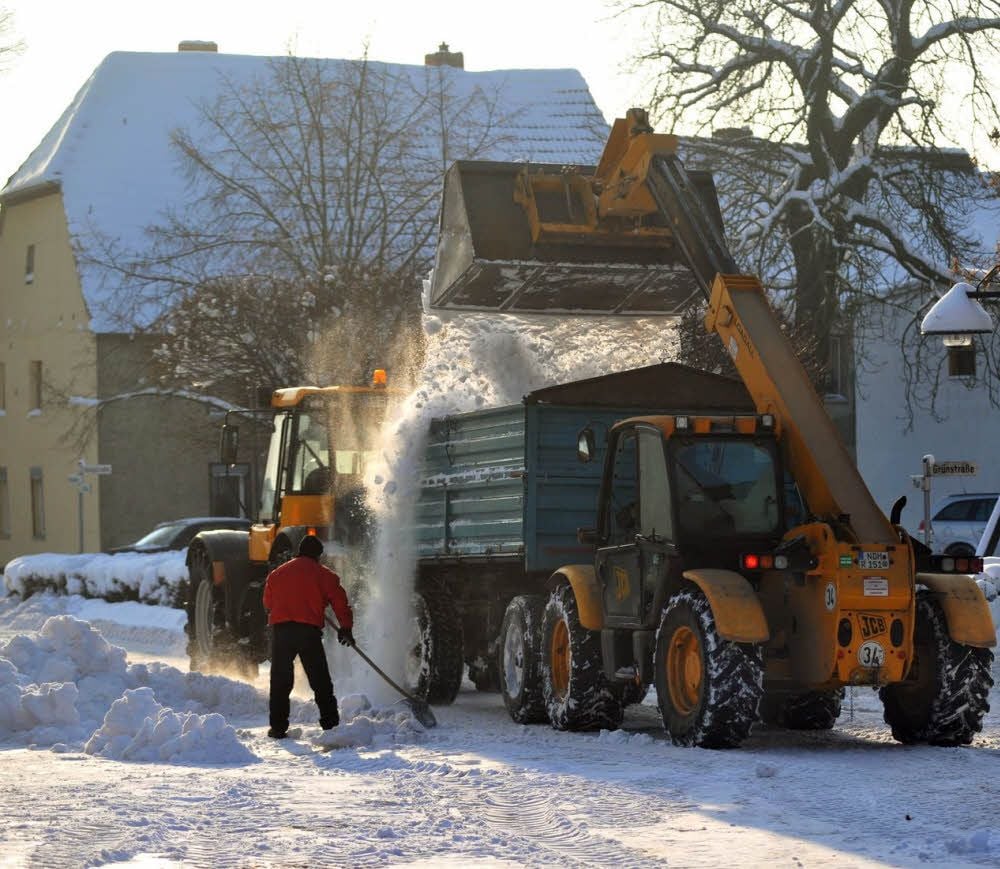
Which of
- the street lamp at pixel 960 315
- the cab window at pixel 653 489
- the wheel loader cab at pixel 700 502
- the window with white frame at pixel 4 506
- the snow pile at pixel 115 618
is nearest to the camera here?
the wheel loader cab at pixel 700 502

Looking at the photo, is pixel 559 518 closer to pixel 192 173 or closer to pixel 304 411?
pixel 304 411

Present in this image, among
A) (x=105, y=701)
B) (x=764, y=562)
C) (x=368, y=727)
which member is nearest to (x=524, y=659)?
(x=368, y=727)

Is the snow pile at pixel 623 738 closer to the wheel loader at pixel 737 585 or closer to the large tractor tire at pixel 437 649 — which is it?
the wheel loader at pixel 737 585

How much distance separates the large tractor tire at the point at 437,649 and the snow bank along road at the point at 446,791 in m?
0.85

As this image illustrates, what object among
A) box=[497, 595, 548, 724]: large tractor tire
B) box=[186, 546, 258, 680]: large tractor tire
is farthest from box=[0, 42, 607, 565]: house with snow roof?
box=[497, 595, 548, 724]: large tractor tire

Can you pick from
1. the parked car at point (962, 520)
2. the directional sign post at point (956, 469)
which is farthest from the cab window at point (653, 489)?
the parked car at point (962, 520)

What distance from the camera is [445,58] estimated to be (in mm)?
55875

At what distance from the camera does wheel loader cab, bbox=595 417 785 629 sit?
12719 millimetres

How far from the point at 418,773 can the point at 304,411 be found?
6.39m

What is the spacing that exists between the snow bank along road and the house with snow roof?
97.5 feet

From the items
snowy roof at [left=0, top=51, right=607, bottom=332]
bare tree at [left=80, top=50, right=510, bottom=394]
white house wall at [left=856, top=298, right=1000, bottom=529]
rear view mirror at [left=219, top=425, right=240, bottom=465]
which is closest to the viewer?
rear view mirror at [left=219, top=425, right=240, bottom=465]

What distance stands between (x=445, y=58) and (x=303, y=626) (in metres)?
43.7

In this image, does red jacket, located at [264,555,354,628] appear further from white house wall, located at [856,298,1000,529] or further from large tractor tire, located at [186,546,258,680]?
white house wall, located at [856,298,1000,529]

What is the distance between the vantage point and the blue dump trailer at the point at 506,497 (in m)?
14.1
